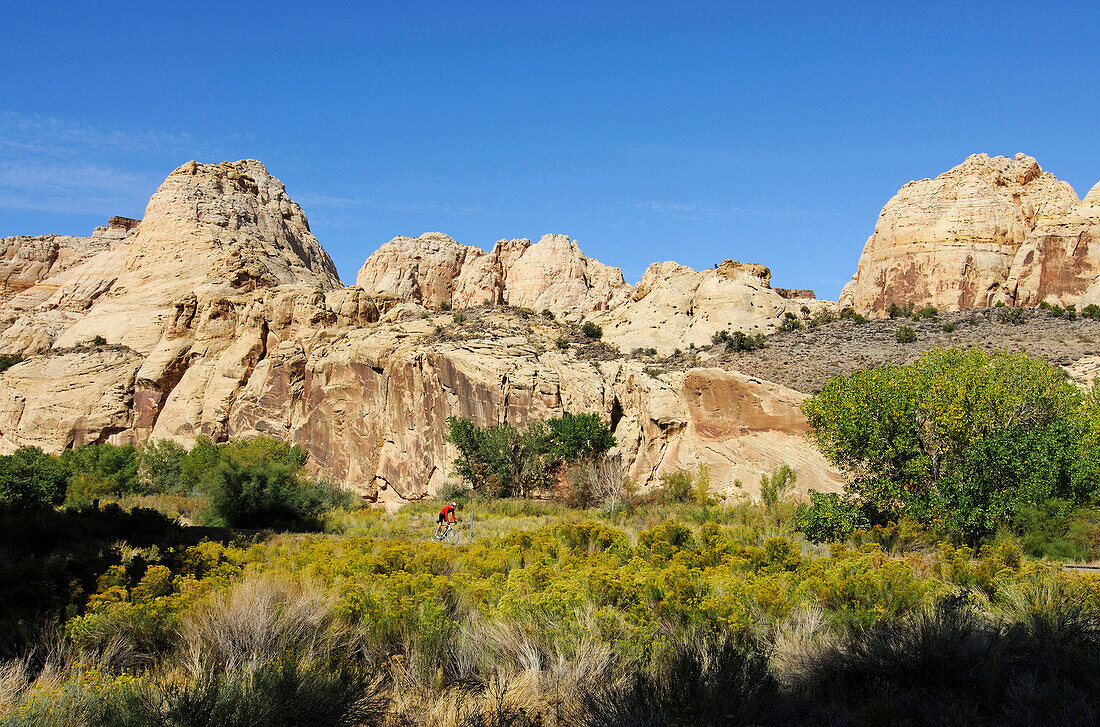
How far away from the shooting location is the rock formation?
2939cm

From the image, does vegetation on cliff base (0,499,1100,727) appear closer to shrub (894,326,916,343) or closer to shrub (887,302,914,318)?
shrub (894,326,916,343)

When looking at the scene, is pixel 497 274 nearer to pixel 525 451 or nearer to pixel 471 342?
pixel 471 342

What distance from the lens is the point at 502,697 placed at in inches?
234

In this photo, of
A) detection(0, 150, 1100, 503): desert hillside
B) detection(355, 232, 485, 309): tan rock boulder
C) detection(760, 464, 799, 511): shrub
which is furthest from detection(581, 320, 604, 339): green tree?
detection(355, 232, 485, 309): tan rock boulder

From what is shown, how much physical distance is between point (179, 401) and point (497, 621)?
40.6 metres

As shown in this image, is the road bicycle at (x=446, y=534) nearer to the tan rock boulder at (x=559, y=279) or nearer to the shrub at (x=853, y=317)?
the shrub at (x=853, y=317)

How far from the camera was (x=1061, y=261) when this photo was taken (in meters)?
40.0

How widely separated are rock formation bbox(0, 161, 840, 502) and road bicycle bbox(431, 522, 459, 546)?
40.2 feet

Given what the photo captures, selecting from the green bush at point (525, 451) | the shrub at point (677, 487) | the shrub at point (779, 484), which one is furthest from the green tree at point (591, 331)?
the shrub at point (779, 484)

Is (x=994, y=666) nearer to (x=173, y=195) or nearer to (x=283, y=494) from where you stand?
(x=283, y=494)

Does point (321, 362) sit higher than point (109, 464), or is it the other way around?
point (321, 362)

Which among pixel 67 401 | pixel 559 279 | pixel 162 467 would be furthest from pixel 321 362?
pixel 559 279

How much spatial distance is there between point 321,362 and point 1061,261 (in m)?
43.3

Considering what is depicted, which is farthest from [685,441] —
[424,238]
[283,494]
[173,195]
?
[424,238]
